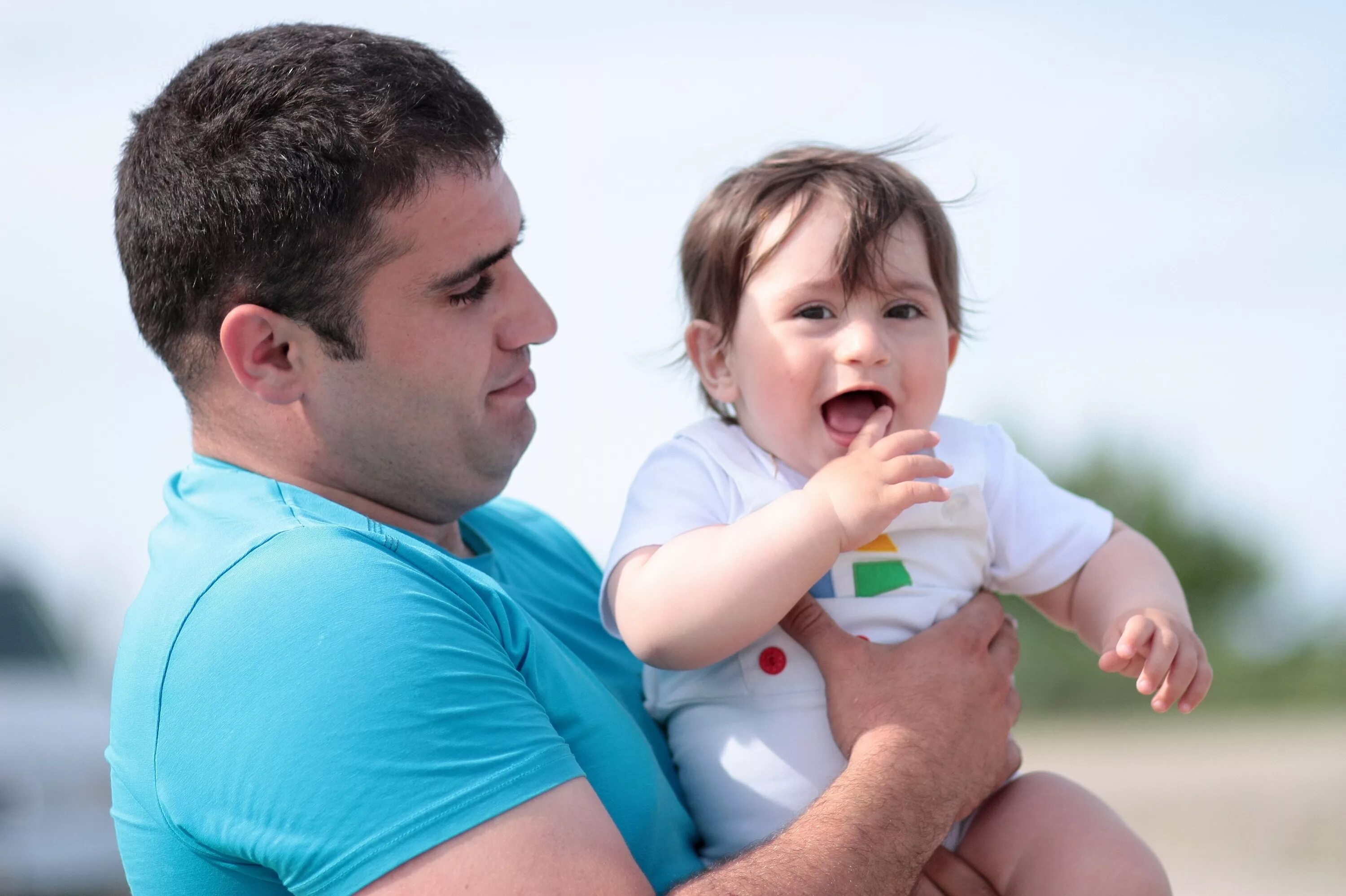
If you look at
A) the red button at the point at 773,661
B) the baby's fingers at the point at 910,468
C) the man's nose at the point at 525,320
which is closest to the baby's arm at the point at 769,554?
the baby's fingers at the point at 910,468

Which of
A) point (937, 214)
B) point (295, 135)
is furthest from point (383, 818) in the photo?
point (937, 214)

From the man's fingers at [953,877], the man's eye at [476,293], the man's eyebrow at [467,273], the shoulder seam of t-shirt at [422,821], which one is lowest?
the man's fingers at [953,877]

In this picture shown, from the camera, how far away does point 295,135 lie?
2307 millimetres

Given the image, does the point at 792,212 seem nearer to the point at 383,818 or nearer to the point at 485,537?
the point at 485,537

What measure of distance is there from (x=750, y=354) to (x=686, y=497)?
0.33m

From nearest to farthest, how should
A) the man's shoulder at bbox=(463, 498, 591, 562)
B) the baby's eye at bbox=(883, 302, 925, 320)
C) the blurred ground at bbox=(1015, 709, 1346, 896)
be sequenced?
the baby's eye at bbox=(883, 302, 925, 320), the man's shoulder at bbox=(463, 498, 591, 562), the blurred ground at bbox=(1015, 709, 1346, 896)

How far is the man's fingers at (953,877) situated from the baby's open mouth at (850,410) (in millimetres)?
798

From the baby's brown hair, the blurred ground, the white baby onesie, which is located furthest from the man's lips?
the blurred ground

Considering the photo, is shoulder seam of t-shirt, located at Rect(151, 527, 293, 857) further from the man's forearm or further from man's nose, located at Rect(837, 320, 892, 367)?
man's nose, located at Rect(837, 320, 892, 367)

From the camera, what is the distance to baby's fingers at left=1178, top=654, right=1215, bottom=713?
2230 millimetres

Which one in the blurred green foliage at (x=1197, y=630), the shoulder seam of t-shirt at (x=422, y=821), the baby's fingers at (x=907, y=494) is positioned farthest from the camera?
the blurred green foliage at (x=1197, y=630)

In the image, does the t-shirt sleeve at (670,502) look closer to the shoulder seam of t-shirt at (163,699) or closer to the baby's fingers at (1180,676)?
the shoulder seam of t-shirt at (163,699)

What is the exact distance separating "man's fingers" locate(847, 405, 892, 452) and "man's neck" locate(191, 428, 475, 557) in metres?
0.86

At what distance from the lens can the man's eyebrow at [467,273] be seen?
2.37 m
